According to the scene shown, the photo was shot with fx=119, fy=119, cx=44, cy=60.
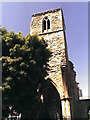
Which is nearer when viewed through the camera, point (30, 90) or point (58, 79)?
point (30, 90)

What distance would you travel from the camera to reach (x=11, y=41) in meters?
9.81

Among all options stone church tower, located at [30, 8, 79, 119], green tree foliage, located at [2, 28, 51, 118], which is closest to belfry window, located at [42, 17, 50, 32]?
stone church tower, located at [30, 8, 79, 119]

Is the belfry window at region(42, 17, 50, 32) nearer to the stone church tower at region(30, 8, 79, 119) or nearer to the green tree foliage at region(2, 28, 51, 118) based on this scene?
the stone church tower at region(30, 8, 79, 119)

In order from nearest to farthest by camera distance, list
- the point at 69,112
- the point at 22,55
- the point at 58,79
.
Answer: the point at 22,55, the point at 69,112, the point at 58,79

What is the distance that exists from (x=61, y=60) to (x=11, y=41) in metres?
7.22

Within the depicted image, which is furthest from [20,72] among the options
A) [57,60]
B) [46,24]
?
[46,24]

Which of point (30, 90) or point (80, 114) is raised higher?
point (30, 90)

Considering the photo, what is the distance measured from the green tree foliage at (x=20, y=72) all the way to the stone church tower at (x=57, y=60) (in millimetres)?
4103

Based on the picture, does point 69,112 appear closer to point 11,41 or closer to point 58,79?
point 58,79

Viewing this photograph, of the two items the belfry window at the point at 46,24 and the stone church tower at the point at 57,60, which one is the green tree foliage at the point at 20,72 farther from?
the belfry window at the point at 46,24

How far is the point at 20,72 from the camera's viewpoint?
8609 millimetres

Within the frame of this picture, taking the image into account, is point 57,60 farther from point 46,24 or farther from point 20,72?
point 20,72

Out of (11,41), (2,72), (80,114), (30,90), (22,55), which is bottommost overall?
(80,114)

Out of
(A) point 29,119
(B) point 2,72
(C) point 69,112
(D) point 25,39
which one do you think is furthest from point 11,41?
(C) point 69,112
